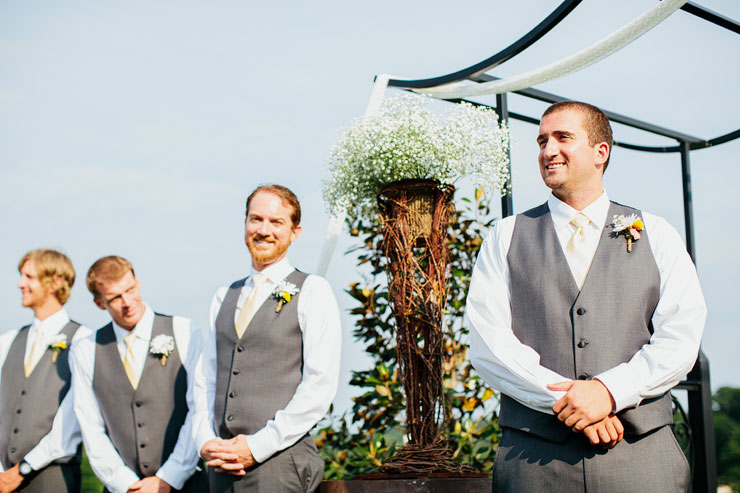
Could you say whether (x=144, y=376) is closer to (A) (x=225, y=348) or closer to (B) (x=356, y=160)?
(A) (x=225, y=348)

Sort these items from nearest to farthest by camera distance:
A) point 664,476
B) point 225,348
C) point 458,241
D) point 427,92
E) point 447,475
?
point 664,476, point 225,348, point 447,475, point 427,92, point 458,241

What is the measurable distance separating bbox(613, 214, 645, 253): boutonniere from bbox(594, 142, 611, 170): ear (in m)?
0.22

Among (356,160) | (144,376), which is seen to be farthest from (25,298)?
(356,160)

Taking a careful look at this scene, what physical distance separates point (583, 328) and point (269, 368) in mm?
1225

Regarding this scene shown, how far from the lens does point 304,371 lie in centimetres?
289

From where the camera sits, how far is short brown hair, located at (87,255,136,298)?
3445 mm

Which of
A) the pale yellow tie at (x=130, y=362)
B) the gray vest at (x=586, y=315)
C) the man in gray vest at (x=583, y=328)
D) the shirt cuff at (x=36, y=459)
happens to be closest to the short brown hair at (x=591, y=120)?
the man in gray vest at (x=583, y=328)

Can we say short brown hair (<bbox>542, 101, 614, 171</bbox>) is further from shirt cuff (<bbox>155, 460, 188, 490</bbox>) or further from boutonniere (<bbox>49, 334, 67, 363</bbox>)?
boutonniere (<bbox>49, 334, 67, 363</bbox>)

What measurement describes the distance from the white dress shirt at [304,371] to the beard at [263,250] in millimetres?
45

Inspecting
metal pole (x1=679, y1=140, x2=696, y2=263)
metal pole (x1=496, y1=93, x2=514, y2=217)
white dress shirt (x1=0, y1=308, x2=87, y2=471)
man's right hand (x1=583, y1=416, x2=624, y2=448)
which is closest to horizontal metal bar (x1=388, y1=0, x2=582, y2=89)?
metal pole (x1=496, y1=93, x2=514, y2=217)

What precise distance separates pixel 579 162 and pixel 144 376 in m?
2.13

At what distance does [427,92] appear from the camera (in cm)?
443

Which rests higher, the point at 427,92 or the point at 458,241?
the point at 427,92

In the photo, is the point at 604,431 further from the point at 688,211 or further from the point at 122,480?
the point at 688,211
